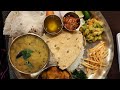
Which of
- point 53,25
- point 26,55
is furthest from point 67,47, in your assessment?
point 26,55

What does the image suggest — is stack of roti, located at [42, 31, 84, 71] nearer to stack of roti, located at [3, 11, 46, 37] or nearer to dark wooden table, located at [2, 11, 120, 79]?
stack of roti, located at [3, 11, 46, 37]

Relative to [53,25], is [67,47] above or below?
below

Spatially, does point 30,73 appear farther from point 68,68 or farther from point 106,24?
point 106,24

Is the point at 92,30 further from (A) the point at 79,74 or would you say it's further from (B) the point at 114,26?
(A) the point at 79,74

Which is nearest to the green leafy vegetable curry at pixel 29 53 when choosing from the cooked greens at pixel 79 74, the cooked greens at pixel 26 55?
the cooked greens at pixel 26 55

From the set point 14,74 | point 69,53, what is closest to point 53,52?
point 69,53

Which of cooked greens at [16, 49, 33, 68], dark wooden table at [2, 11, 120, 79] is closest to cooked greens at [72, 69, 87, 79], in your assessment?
dark wooden table at [2, 11, 120, 79]
